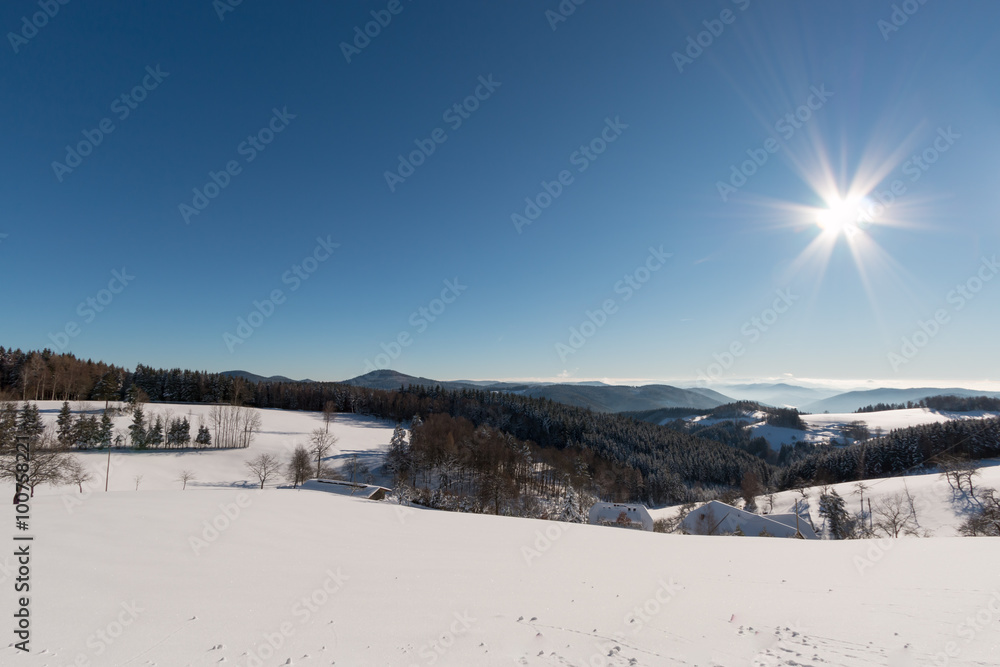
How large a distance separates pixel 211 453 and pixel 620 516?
59.9m

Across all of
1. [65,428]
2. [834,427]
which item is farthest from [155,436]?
[834,427]

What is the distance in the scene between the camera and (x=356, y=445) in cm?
6919

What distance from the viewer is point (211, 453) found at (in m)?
55.2

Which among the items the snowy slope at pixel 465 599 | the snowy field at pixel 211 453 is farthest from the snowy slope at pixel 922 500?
the snowy field at pixel 211 453

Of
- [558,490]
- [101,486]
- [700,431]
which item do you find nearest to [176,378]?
[101,486]

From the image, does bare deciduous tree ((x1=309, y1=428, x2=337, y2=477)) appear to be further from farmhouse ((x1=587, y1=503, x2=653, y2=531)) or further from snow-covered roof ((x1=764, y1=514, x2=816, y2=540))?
snow-covered roof ((x1=764, y1=514, x2=816, y2=540))

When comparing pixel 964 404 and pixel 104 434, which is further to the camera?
pixel 964 404

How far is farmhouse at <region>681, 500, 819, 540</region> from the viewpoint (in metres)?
36.9

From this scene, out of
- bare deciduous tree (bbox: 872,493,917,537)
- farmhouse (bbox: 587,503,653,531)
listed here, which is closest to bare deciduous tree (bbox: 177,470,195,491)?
farmhouse (bbox: 587,503,653,531)

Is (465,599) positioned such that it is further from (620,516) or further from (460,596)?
(620,516)

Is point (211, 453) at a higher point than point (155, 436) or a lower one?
lower

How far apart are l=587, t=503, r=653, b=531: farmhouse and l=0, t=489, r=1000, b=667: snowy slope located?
3084 cm

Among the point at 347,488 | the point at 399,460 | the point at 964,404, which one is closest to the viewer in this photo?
the point at 347,488

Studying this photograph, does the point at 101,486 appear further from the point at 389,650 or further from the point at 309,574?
the point at 389,650
